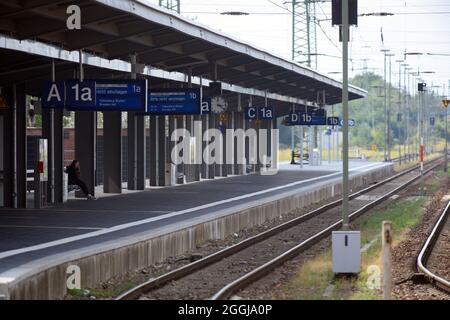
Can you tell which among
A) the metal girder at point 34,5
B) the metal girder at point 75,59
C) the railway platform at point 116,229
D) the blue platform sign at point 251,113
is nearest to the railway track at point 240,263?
the railway platform at point 116,229

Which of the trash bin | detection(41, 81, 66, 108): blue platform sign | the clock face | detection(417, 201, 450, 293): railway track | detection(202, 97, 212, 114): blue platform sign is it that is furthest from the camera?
the trash bin

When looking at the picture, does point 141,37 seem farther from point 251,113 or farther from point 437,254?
point 251,113

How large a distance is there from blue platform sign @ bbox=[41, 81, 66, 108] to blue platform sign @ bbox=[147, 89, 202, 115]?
4.91 meters

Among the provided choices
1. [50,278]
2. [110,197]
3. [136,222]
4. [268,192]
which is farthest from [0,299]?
[268,192]

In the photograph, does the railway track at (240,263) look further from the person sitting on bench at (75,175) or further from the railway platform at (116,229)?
the person sitting on bench at (75,175)

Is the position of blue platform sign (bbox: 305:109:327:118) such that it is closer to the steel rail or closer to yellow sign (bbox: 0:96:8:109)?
the steel rail

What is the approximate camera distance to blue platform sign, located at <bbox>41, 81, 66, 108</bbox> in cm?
2475

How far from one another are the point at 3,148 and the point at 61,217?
3374 millimetres

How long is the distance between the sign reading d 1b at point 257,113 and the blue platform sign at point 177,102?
598 inches

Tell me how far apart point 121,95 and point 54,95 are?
1.65 metres

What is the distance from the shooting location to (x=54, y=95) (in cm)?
2477

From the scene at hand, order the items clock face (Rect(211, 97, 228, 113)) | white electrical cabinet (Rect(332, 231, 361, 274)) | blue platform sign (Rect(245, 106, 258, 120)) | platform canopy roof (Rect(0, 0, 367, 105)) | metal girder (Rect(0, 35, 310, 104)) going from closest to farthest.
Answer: white electrical cabinet (Rect(332, 231, 361, 274)) < platform canopy roof (Rect(0, 0, 367, 105)) < metal girder (Rect(0, 35, 310, 104)) < clock face (Rect(211, 97, 228, 113)) < blue platform sign (Rect(245, 106, 258, 120))

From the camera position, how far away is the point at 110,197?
33.6m

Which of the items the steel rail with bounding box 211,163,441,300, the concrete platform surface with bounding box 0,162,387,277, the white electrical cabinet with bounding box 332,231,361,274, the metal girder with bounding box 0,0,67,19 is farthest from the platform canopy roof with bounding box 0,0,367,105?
the white electrical cabinet with bounding box 332,231,361,274
